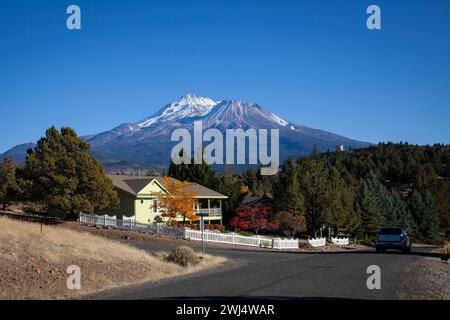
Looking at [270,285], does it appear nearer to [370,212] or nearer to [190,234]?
[190,234]

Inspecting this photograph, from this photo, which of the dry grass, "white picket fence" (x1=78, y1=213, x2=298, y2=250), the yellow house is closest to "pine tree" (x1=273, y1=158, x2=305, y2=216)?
the yellow house

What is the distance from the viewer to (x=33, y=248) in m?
17.2

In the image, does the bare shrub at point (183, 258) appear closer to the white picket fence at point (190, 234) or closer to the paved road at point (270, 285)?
the paved road at point (270, 285)

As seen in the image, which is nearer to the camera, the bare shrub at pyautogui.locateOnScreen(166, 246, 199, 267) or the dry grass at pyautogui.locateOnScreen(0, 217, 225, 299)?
the dry grass at pyautogui.locateOnScreen(0, 217, 225, 299)

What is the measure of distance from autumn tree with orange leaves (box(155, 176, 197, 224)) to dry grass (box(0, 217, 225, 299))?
28430 mm

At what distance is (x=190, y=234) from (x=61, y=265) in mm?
23712

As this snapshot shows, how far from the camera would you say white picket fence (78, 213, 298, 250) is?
3956cm

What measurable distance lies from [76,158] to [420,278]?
107 ft

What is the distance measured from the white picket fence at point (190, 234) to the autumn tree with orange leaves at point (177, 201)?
8.12 m

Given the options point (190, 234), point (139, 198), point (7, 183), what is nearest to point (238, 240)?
point (190, 234)

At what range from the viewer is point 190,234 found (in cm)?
3941

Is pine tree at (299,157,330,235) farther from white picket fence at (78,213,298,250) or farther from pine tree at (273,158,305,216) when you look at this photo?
white picket fence at (78,213,298,250)

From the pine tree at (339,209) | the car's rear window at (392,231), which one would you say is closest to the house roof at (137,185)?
the pine tree at (339,209)
